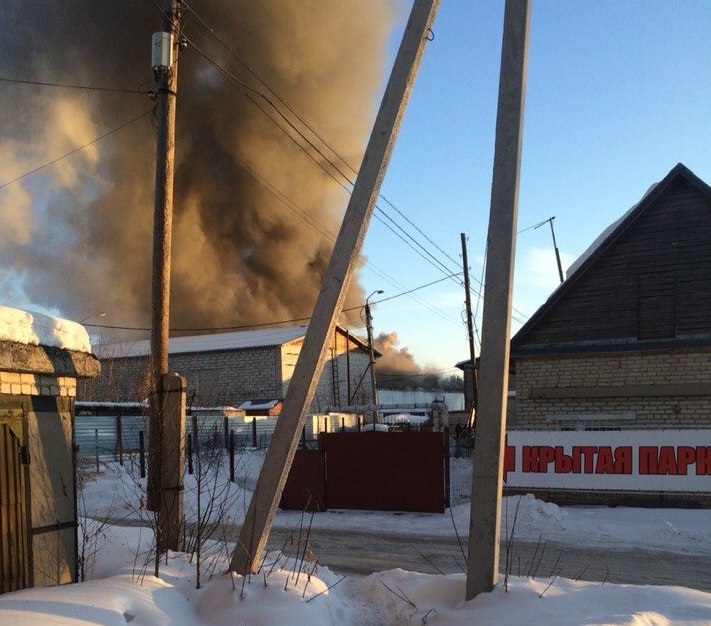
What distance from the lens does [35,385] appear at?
212 inches

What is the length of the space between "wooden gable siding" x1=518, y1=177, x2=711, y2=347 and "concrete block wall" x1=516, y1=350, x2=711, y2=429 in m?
0.47

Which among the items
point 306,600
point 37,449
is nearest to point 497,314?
point 306,600

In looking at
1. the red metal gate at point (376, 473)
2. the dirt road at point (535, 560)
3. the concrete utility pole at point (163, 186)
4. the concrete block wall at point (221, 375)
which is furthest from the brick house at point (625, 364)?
the concrete block wall at point (221, 375)

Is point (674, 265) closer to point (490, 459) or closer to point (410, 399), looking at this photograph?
point (490, 459)

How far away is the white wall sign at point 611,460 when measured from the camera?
11.5 meters

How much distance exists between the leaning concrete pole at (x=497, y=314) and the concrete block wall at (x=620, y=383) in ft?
31.9

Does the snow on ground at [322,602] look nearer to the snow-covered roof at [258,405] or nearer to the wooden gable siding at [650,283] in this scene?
the wooden gable siding at [650,283]

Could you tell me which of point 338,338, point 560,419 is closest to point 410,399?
point 338,338

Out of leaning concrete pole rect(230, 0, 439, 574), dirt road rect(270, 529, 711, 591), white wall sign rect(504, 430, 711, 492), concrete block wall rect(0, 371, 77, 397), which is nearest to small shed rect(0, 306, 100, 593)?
concrete block wall rect(0, 371, 77, 397)

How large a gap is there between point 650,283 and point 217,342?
27.1 metres

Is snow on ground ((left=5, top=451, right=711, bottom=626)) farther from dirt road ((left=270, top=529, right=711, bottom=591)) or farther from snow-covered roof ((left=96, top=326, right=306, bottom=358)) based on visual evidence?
snow-covered roof ((left=96, top=326, right=306, bottom=358))

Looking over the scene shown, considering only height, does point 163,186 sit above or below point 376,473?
above

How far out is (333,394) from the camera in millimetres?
40281

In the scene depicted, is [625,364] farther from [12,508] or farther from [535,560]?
[12,508]
